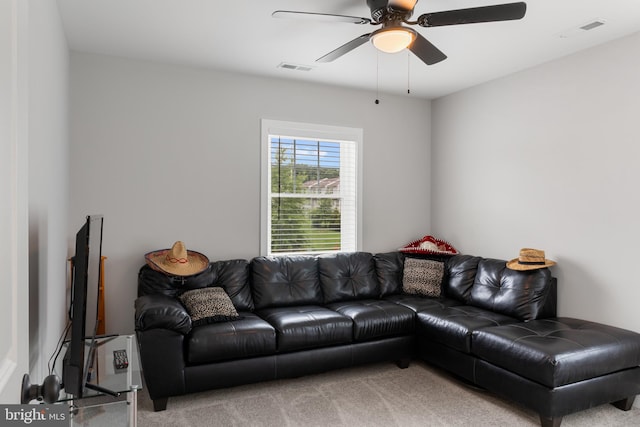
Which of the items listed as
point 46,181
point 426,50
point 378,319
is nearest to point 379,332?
point 378,319

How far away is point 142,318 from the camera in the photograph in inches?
118

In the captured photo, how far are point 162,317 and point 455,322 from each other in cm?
222

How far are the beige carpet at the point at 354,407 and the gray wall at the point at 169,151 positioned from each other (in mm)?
1277

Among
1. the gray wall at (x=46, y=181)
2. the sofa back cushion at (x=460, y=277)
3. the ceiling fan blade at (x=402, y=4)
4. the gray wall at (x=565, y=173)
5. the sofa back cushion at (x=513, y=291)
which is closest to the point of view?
the gray wall at (x=46, y=181)

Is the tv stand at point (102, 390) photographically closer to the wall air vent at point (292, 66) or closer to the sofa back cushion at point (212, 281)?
the sofa back cushion at point (212, 281)

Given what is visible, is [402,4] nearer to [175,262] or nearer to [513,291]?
[513,291]

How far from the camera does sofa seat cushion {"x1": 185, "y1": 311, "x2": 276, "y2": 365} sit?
3104mm

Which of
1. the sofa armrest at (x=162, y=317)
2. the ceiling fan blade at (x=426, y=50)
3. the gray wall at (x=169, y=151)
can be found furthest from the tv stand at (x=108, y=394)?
the ceiling fan blade at (x=426, y=50)

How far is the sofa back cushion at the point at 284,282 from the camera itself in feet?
13.3

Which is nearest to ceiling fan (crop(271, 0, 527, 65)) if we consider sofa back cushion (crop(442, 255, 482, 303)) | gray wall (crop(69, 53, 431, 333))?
gray wall (crop(69, 53, 431, 333))

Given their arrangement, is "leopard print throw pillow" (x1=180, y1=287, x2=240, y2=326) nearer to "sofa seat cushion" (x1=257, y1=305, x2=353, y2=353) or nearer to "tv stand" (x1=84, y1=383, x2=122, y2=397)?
"sofa seat cushion" (x1=257, y1=305, x2=353, y2=353)

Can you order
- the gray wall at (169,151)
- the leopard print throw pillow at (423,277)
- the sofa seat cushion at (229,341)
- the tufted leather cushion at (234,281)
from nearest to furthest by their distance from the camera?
the sofa seat cushion at (229,341), the gray wall at (169,151), the tufted leather cushion at (234,281), the leopard print throw pillow at (423,277)

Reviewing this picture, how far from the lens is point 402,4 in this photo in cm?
247

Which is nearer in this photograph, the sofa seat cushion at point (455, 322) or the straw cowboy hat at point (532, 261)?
the sofa seat cushion at point (455, 322)
